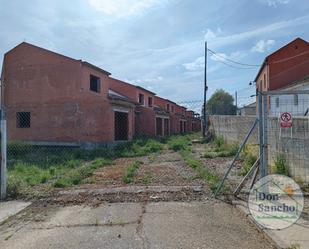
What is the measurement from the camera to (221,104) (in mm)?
77875

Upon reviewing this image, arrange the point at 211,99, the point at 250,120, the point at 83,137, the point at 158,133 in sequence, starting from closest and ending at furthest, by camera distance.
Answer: the point at 250,120 < the point at 83,137 < the point at 158,133 < the point at 211,99

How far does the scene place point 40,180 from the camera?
10047mm

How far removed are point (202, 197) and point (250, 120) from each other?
908 cm

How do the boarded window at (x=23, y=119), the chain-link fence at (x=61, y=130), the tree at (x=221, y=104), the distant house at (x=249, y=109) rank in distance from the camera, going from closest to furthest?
1. the chain-link fence at (x=61, y=130)
2. the boarded window at (x=23, y=119)
3. the distant house at (x=249, y=109)
4. the tree at (x=221, y=104)

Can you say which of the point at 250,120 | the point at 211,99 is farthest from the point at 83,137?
the point at 211,99

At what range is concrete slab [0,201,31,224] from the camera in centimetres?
646

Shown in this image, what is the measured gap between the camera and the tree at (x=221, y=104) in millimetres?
75625

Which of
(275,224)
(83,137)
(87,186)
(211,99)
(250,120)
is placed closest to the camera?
(275,224)

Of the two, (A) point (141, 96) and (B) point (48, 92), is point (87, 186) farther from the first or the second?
(A) point (141, 96)

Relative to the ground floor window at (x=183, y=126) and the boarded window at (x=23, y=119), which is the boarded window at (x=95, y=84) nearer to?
the boarded window at (x=23, y=119)

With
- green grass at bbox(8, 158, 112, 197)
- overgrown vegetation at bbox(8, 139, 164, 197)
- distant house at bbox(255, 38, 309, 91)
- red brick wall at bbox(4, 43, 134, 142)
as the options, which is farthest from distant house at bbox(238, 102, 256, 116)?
green grass at bbox(8, 158, 112, 197)

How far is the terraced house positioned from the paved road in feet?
49.0

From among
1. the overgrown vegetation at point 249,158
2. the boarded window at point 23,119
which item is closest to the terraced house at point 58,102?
the boarded window at point 23,119

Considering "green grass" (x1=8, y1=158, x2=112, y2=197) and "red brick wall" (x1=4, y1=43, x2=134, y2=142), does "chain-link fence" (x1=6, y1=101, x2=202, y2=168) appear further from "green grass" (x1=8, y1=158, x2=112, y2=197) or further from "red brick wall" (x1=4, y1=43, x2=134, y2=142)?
"green grass" (x1=8, y1=158, x2=112, y2=197)
